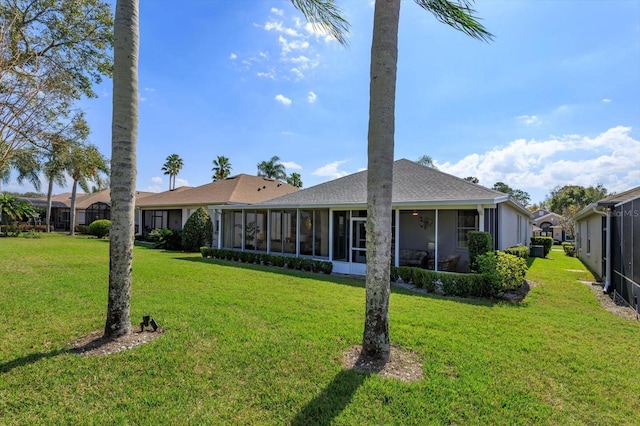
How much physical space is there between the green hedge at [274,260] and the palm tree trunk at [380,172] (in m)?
8.22

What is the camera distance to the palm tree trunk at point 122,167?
4.69m

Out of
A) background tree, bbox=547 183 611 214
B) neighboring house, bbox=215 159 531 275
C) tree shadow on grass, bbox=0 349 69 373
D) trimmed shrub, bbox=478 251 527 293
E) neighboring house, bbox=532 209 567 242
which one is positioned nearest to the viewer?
tree shadow on grass, bbox=0 349 69 373

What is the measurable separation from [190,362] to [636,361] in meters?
6.36

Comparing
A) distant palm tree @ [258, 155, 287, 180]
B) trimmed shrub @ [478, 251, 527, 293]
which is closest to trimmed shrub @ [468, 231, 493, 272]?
trimmed shrub @ [478, 251, 527, 293]

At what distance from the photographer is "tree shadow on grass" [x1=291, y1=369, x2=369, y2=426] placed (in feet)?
10.1

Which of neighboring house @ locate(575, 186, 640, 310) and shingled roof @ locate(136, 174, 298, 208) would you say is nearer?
neighboring house @ locate(575, 186, 640, 310)

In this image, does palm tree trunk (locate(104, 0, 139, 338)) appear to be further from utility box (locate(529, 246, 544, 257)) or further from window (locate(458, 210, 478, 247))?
utility box (locate(529, 246, 544, 257))

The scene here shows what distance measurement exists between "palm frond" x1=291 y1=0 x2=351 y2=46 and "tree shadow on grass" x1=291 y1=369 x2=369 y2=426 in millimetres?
6106

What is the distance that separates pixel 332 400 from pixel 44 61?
13.8 meters

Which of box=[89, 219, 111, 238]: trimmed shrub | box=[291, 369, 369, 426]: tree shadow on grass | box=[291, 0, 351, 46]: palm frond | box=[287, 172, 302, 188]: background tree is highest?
box=[287, 172, 302, 188]: background tree

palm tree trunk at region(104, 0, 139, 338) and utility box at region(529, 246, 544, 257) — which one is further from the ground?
palm tree trunk at region(104, 0, 139, 338)

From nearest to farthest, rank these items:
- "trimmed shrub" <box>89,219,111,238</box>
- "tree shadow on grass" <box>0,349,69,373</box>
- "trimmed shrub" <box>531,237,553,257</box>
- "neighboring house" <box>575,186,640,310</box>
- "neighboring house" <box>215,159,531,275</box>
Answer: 1. "tree shadow on grass" <box>0,349,69,373</box>
2. "neighboring house" <box>575,186,640,310</box>
3. "neighboring house" <box>215,159,531,275</box>
4. "trimmed shrub" <box>531,237,553,257</box>
5. "trimmed shrub" <box>89,219,111,238</box>

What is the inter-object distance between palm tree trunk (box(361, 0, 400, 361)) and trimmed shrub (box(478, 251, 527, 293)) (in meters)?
5.64

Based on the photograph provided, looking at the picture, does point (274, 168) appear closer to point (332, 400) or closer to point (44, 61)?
point (44, 61)
